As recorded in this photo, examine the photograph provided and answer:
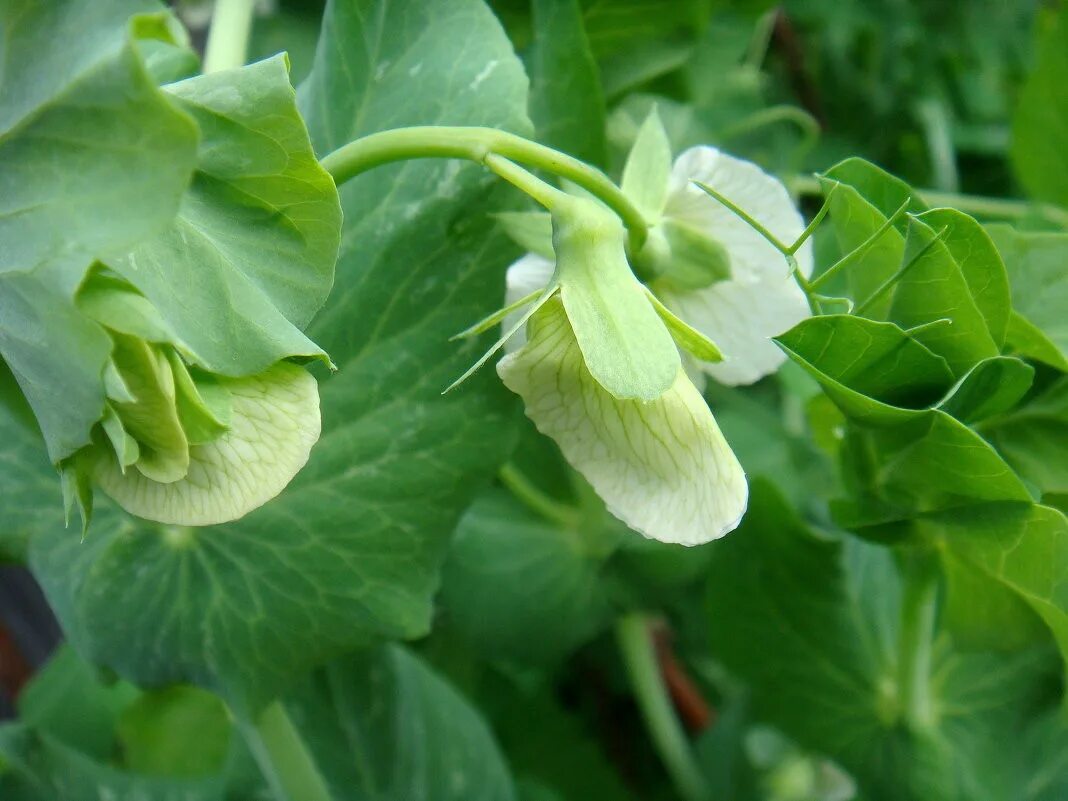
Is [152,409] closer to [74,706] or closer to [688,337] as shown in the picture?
[688,337]

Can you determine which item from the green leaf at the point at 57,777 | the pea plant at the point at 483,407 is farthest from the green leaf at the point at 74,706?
the green leaf at the point at 57,777

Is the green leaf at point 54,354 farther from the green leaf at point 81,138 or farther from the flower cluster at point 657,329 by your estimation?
the flower cluster at point 657,329

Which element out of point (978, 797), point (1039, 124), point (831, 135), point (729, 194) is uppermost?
point (729, 194)

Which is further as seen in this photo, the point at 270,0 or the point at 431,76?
the point at 270,0

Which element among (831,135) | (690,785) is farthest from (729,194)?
(831,135)

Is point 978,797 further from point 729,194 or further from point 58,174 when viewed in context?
point 58,174

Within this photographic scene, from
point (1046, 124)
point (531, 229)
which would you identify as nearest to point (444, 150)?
point (531, 229)
